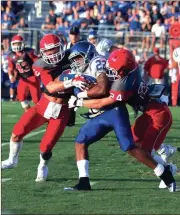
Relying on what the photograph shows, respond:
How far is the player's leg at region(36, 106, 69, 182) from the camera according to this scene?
A: 761 centimetres

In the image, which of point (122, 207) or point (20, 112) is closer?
point (122, 207)

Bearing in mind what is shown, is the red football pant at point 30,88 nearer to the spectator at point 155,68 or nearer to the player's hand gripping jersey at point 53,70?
the player's hand gripping jersey at point 53,70

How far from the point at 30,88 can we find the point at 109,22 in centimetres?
960

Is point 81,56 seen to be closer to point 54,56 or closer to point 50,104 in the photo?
point 54,56

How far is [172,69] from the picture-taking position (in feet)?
64.0

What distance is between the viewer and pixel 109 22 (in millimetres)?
22766

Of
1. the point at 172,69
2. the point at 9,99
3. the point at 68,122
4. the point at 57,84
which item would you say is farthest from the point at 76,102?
the point at 9,99

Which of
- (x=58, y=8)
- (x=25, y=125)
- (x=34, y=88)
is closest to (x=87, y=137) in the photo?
(x=25, y=125)

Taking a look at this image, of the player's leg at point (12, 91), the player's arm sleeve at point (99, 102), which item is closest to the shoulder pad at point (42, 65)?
the player's arm sleeve at point (99, 102)

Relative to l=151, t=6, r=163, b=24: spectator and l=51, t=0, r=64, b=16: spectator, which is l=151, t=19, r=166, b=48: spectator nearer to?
l=151, t=6, r=163, b=24: spectator

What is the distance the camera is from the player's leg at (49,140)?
25.0 ft

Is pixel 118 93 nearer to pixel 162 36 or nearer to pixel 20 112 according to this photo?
pixel 20 112

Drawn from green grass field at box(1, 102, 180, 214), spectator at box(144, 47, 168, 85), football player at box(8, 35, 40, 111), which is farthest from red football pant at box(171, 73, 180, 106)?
green grass field at box(1, 102, 180, 214)

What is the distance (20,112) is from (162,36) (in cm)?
700
